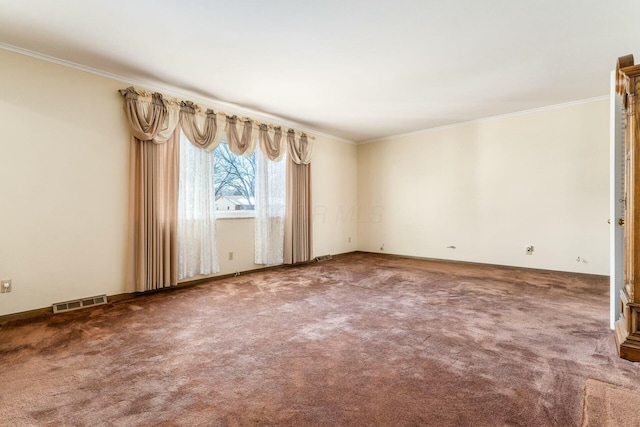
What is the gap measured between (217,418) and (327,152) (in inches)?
215

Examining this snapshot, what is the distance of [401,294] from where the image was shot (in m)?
3.61

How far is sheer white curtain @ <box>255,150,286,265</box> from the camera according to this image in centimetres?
496

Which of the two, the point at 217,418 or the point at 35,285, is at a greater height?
the point at 35,285

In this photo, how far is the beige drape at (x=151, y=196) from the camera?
11.6 ft

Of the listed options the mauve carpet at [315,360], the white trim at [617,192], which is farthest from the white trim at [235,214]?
the white trim at [617,192]

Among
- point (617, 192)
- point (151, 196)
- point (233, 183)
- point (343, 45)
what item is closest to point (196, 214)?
point (151, 196)

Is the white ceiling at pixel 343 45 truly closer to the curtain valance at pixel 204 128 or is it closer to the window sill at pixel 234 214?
the curtain valance at pixel 204 128

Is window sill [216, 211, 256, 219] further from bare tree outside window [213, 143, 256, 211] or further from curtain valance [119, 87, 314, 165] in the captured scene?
curtain valance [119, 87, 314, 165]

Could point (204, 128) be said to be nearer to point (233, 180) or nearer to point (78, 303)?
point (233, 180)

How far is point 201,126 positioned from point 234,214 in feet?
4.51

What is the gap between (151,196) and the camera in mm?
3639

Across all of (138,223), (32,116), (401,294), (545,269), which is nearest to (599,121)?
(545,269)

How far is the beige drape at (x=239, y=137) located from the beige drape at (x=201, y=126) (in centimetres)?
14

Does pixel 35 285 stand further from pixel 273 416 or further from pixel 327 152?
pixel 327 152
